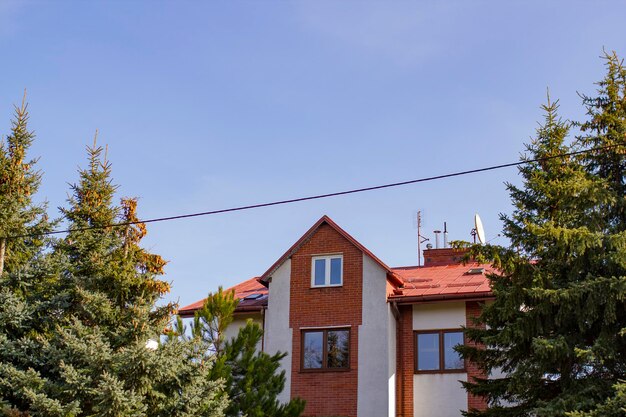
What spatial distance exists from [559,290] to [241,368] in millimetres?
7338

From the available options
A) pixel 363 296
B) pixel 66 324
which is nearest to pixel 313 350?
pixel 363 296

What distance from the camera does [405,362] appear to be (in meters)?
23.5

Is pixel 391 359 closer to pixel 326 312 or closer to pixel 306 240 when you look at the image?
pixel 326 312

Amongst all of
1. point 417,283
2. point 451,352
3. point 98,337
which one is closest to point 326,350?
point 451,352

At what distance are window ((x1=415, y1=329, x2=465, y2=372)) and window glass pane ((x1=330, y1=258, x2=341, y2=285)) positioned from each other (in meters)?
2.87

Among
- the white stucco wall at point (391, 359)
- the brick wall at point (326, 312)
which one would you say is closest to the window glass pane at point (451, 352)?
the white stucco wall at point (391, 359)

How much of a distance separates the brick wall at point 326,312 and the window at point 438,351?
74.7 inches

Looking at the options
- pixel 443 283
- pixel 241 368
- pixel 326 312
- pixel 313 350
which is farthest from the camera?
pixel 443 283

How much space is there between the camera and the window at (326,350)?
23.5m

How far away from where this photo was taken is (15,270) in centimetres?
1942

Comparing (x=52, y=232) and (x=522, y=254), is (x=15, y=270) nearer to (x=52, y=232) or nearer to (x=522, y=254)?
(x=52, y=232)

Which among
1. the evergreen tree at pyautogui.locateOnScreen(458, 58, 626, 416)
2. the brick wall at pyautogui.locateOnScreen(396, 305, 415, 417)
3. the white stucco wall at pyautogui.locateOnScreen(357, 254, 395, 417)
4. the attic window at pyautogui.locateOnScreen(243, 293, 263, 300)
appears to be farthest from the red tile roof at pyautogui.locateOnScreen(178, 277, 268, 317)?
the evergreen tree at pyautogui.locateOnScreen(458, 58, 626, 416)

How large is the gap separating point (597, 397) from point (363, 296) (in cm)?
948

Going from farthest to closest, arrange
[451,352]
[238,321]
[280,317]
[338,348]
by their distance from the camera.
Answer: [238,321] → [280,317] → [338,348] → [451,352]
